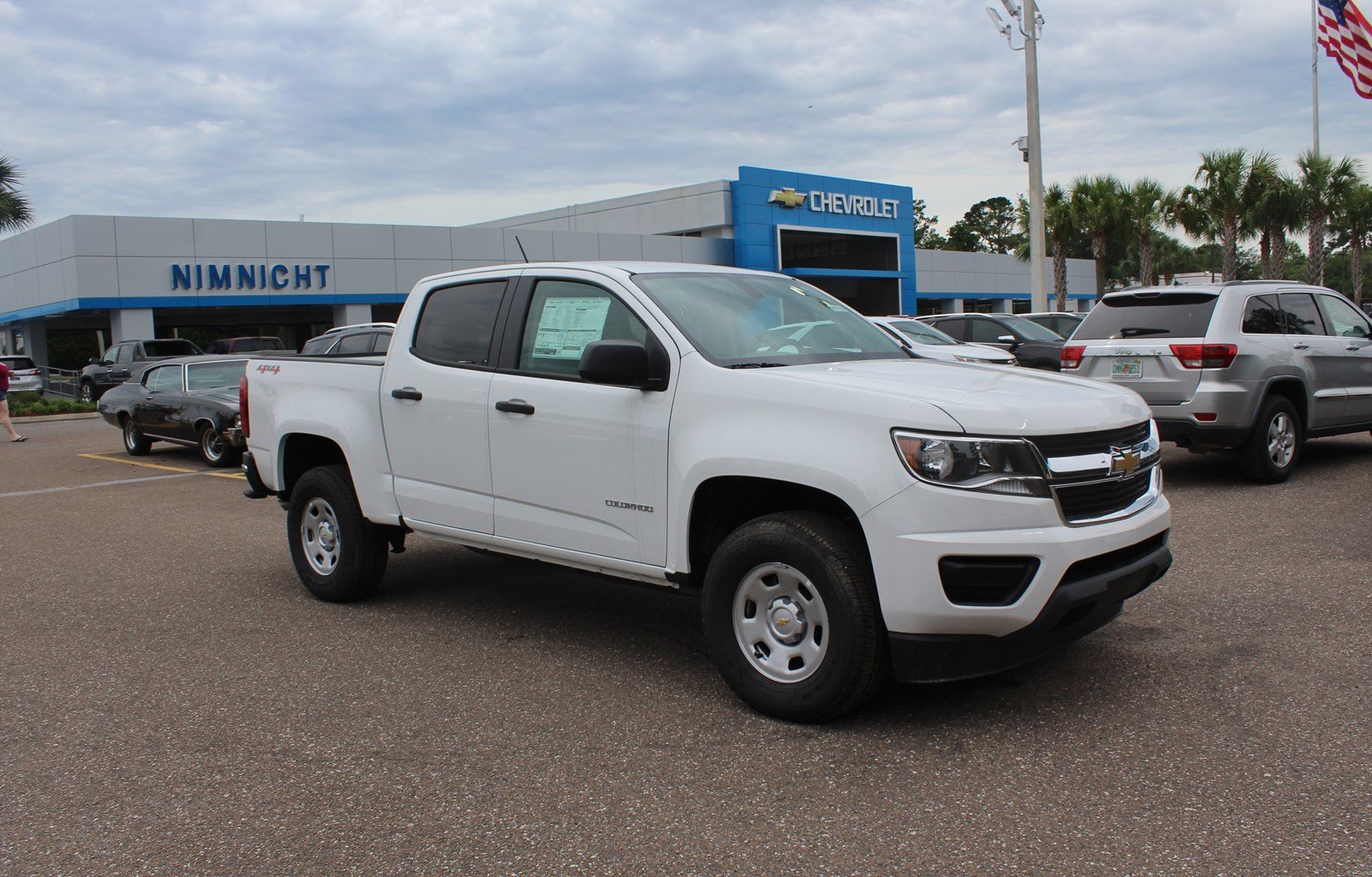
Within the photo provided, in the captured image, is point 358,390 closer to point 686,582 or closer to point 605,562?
point 605,562

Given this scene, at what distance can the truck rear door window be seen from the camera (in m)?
4.94

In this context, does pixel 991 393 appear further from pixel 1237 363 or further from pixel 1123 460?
pixel 1237 363

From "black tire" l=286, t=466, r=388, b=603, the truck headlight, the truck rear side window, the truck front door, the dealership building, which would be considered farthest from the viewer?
the dealership building

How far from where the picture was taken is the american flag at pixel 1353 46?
23.9 meters

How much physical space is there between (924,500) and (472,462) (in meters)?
2.43

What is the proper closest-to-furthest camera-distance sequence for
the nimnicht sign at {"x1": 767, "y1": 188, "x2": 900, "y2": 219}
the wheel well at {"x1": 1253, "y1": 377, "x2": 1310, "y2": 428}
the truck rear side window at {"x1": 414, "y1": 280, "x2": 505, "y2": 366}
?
the truck rear side window at {"x1": 414, "y1": 280, "x2": 505, "y2": 366} → the wheel well at {"x1": 1253, "y1": 377, "x2": 1310, "y2": 428} → the nimnicht sign at {"x1": 767, "y1": 188, "x2": 900, "y2": 219}

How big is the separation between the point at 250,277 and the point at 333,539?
30078 mm

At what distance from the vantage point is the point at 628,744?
405cm

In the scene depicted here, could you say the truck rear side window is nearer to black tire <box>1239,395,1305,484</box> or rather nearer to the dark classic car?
black tire <box>1239,395,1305,484</box>

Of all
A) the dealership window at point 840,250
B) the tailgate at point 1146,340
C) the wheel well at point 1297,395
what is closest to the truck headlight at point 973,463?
the tailgate at point 1146,340

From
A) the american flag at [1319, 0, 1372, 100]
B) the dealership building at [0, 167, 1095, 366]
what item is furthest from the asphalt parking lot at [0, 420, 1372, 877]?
the american flag at [1319, 0, 1372, 100]

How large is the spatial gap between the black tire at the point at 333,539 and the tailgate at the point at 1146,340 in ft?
20.9

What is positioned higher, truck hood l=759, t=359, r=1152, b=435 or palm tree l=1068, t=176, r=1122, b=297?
palm tree l=1068, t=176, r=1122, b=297

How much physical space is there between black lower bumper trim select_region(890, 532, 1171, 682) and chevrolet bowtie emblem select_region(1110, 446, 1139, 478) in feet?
1.32
